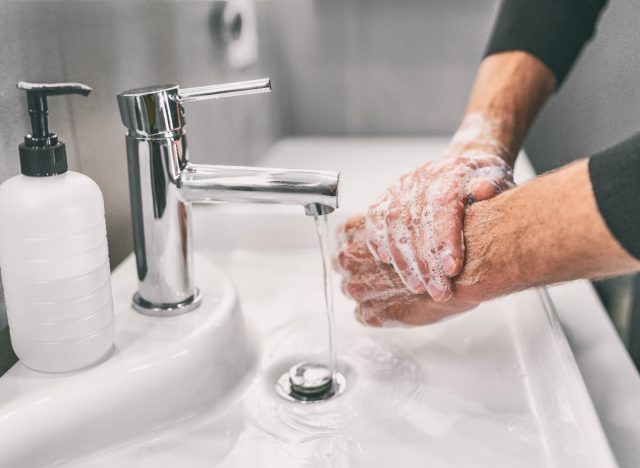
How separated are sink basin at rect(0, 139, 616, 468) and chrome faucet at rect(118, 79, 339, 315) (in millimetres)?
34

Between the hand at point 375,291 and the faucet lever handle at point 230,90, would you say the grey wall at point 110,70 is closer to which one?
the faucet lever handle at point 230,90

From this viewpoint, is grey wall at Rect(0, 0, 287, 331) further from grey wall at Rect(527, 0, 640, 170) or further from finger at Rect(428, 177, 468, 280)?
grey wall at Rect(527, 0, 640, 170)

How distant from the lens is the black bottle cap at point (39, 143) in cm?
47

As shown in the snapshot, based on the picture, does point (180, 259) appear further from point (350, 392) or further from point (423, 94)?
point (423, 94)

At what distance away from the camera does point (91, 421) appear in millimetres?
517

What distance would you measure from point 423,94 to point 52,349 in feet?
2.93

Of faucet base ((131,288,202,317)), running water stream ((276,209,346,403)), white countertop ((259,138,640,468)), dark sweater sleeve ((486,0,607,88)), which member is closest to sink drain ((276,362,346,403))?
running water stream ((276,209,346,403))

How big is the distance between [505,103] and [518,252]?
Answer: 15.0 inches

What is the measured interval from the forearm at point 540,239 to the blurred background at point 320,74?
39 cm

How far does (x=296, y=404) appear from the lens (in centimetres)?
60

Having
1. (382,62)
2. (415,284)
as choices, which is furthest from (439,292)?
(382,62)

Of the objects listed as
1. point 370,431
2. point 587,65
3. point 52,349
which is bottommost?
point 370,431

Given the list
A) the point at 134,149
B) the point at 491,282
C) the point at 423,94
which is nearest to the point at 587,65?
the point at 423,94

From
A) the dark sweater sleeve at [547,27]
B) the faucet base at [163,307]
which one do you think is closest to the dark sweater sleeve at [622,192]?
the faucet base at [163,307]
